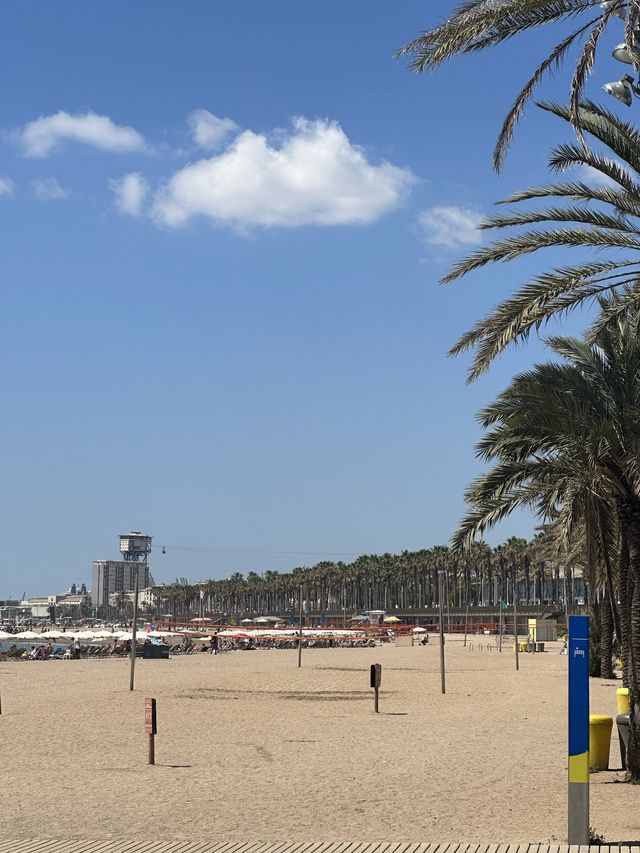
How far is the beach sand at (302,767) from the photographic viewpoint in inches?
498

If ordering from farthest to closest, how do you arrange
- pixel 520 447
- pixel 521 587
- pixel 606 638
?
pixel 521 587, pixel 606 638, pixel 520 447

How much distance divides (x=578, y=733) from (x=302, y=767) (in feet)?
25.0

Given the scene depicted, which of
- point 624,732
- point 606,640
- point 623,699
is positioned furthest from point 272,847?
point 606,640

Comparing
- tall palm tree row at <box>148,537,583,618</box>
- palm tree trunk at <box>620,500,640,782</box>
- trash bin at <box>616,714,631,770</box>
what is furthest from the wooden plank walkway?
tall palm tree row at <box>148,537,583,618</box>

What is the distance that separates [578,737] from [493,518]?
28.2ft

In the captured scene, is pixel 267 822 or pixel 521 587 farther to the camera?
pixel 521 587

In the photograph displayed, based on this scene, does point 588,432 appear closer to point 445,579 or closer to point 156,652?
point 156,652

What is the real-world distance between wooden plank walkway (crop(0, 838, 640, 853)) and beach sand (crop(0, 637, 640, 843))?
488mm

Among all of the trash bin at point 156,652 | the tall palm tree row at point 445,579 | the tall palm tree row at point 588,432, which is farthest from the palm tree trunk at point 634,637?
the tall palm tree row at point 445,579

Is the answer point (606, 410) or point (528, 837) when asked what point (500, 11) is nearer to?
point (606, 410)

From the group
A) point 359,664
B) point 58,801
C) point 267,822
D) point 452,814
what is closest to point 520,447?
point 452,814

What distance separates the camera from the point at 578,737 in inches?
452

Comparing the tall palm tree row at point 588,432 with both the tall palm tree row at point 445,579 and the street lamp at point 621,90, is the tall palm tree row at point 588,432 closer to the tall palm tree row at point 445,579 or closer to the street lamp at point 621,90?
the street lamp at point 621,90

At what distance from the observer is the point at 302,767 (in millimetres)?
17938
